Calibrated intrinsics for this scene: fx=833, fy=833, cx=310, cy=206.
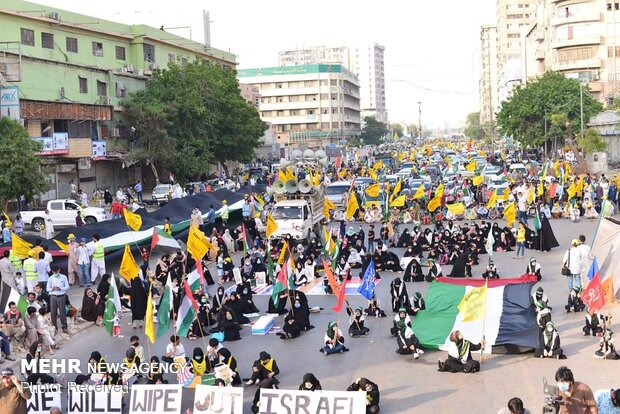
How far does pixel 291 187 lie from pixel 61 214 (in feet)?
35.8

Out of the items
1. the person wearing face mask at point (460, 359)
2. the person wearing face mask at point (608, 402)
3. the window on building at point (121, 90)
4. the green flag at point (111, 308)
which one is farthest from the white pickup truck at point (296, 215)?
the window on building at point (121, 90)

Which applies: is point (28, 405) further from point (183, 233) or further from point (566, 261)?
point (183, 233)

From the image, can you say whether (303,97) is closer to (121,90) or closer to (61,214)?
(121,90)

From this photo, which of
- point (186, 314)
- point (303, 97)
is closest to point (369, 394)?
Result: point (186, 314)

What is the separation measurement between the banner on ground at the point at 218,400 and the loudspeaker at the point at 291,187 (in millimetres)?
19191

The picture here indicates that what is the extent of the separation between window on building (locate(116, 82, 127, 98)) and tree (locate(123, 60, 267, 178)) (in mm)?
606

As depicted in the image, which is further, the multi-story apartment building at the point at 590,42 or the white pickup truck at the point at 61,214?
the multi-story apartment building at the point at 590,42

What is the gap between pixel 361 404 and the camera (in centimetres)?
1129

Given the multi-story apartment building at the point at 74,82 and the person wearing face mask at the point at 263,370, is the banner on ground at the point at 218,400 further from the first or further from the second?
the multi-story apartment building at the point at 74,82

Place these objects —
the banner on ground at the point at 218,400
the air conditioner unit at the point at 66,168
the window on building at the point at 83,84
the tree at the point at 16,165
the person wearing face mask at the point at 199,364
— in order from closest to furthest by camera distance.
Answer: the banner on ground at the point at 218,400 < the person wearing face mask at the point at 199,364 < the tree at the point at 16,165 < the air conditioner unit at the point at 66,168 < the window on building at the point at 83,84

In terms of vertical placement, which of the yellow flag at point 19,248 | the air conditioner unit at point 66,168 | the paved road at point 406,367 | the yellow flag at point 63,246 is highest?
the air conditioner unit at point 66,168

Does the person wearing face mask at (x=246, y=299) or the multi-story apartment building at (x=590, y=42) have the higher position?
the multi-story apartment building at (x=590, y=42)

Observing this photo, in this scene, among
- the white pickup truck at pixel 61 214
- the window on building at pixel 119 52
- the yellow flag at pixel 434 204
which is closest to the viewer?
the yellow flag at pixel 434 204

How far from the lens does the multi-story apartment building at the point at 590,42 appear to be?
71938 mm
